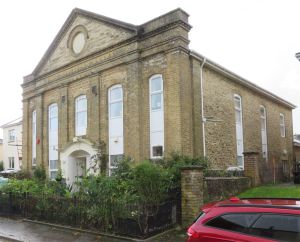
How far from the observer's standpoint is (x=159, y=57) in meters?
16.7

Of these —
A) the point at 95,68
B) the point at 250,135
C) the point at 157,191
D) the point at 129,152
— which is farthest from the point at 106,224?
the point at 250,135

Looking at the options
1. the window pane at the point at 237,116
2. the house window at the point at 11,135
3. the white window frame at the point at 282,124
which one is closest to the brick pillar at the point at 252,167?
the window pane at the point at 237,116

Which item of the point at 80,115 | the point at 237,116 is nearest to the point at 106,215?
the point at 80,115

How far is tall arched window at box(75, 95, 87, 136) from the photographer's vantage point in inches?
798

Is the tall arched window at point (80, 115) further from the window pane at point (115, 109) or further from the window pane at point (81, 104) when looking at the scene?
the window pane at point (115, 109)

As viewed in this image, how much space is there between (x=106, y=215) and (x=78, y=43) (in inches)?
505

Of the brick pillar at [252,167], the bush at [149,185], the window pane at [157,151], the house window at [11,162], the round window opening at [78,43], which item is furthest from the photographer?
the house window at [11,162]

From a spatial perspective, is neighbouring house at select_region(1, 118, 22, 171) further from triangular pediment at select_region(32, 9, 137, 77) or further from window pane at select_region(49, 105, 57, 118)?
window pane at select_region(49, 105, 57, 118)

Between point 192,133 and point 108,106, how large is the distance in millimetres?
4975

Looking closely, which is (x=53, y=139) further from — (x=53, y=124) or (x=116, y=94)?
(x=116, y=94)

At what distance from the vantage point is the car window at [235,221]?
18.1 feet

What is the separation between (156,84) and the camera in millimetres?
16906

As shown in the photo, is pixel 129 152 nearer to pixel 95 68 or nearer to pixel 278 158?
pixel 95 68

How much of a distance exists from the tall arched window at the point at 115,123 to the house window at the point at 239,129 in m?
6.95
